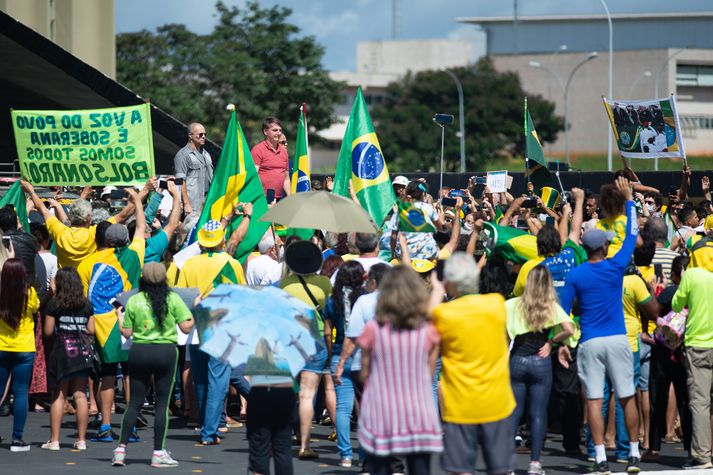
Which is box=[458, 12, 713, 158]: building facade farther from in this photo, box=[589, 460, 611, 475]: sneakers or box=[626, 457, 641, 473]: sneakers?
box=[589, 460, 611, 475]: sneakers

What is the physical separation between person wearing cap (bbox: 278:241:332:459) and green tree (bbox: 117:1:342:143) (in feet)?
179

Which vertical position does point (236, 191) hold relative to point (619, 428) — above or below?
above

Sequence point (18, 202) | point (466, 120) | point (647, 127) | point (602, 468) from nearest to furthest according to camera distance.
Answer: point (602, 468), point (18, 202), point (647, 127), point (466, 120)

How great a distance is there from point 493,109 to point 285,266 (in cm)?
7859

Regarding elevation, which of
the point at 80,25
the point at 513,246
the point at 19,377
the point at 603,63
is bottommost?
the point at 19,377

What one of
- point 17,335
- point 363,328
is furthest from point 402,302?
point 17,335

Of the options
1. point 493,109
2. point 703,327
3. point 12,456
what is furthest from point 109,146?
point 493,109

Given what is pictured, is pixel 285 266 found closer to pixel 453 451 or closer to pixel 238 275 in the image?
pixel 238 275

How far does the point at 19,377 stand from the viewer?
36.0ft

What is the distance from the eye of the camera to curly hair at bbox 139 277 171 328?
33.1 ft

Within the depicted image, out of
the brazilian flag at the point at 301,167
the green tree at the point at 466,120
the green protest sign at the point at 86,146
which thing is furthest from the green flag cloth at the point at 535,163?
the green tree at the point at 466,120

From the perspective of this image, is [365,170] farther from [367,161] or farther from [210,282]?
[210,282]

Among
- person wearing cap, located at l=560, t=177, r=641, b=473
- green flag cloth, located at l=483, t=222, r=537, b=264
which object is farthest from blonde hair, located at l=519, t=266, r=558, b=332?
green flag cloth, located at l=483, t=222, r=537, b=264

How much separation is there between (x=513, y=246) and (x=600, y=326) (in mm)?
1619
